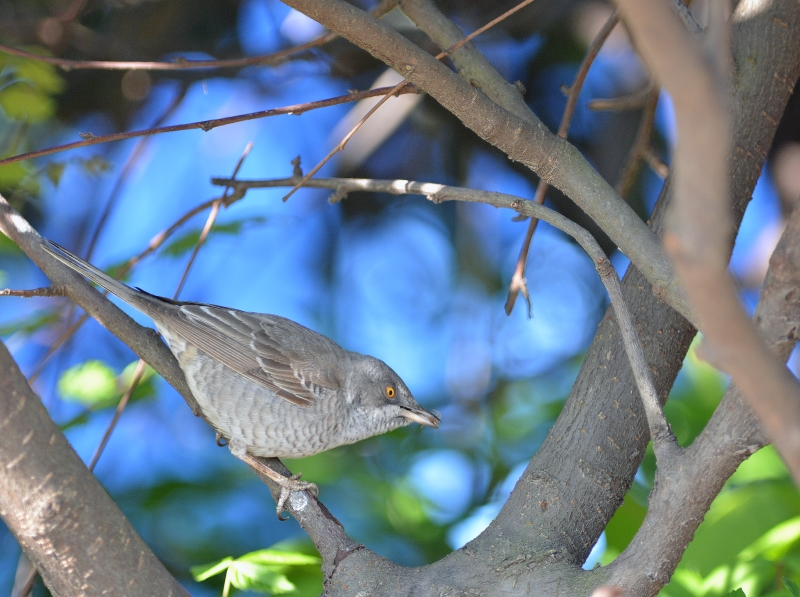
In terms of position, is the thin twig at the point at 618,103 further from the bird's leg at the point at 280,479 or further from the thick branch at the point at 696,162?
the thick branch at the point at 696,162

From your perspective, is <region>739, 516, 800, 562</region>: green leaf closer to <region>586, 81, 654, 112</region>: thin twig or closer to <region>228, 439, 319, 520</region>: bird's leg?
<region>228, 439, 319, 520</region>: bird's leg

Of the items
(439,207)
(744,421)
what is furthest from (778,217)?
(744,421)

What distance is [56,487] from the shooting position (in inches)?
62.5

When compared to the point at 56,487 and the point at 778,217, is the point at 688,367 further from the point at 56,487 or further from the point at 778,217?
the point at 56,487

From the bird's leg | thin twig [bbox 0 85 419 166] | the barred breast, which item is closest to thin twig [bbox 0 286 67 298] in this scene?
thin twig [bbox 0 85 419 166]

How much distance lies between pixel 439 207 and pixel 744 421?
382cm

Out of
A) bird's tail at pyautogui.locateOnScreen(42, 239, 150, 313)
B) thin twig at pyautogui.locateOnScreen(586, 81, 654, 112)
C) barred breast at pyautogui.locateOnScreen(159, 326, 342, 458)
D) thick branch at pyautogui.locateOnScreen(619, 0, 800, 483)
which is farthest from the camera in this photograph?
thin twig at pyautogui.locateOnScreen(586, 81, 654, 112)

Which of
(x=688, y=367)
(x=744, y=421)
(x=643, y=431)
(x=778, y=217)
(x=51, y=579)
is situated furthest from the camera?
(x=778, y=217)

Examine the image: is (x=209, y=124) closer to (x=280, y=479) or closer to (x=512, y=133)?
(x=512, y=133)

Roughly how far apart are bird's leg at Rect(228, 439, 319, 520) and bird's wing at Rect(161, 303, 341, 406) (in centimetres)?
29

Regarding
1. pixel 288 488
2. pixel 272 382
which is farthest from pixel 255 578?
pixel 272 382

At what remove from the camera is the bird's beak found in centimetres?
313

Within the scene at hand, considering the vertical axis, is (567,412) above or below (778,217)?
below

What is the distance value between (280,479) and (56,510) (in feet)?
4.26
